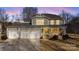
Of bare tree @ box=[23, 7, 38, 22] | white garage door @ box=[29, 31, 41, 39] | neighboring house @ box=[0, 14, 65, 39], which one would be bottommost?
white garage door @ box=[29, 31, 41, 39]

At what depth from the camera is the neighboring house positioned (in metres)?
1.58

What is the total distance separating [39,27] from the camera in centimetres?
159

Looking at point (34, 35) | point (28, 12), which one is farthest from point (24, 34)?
point (28, 12)

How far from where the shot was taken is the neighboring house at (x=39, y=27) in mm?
1583

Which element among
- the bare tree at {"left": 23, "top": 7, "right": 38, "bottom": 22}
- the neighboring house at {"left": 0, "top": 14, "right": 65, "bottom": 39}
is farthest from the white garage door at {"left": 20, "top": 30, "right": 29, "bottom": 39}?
the bare tree at {"left": 23, "top": 7, "right": 38, "bottom": 22}

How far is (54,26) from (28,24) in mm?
276

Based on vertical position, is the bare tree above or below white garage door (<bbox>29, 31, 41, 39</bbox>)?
above

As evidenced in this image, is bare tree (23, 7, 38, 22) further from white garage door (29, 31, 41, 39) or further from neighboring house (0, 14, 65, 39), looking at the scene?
white garage door (29, 31, 41, 39)

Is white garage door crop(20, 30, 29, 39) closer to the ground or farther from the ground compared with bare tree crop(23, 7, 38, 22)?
closer to the ground

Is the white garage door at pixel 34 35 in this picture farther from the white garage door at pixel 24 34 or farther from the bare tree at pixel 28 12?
the bare tree at pixel 28 12

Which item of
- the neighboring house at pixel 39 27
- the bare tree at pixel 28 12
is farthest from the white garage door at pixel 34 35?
the bare tree at pixel 28 12

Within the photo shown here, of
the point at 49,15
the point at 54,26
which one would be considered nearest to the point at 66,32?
the point at 54,26

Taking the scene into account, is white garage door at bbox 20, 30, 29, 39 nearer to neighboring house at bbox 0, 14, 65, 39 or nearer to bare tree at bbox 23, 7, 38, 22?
neighboring house at bbox 0, 14, 65, 39

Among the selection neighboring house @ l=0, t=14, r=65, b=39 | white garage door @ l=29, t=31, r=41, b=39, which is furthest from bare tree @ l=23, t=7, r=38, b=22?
white garage door @ l=29, t=31, r=41, b=39
